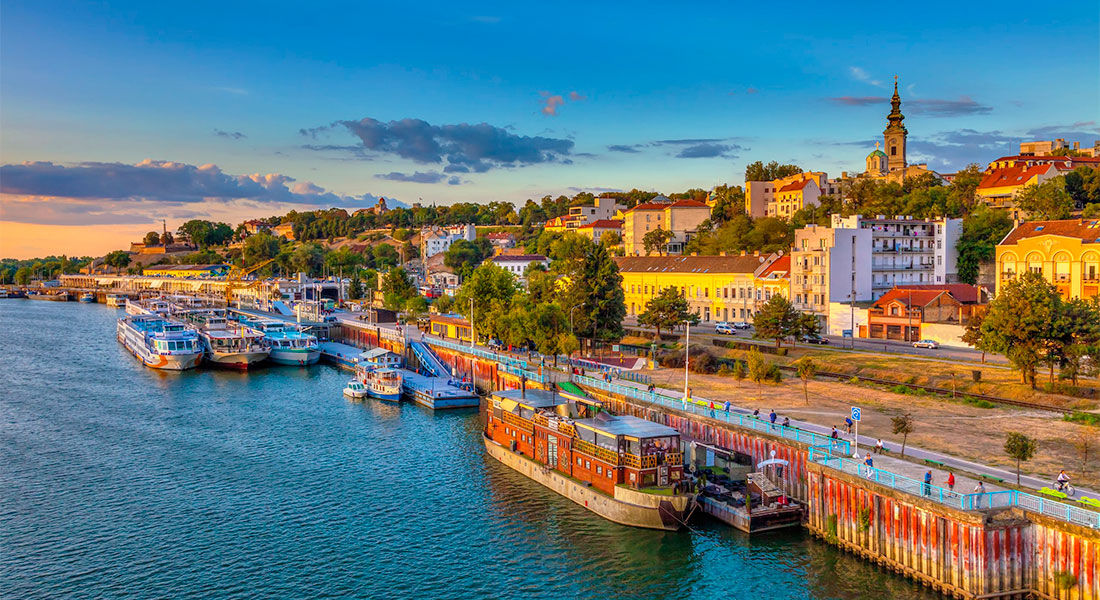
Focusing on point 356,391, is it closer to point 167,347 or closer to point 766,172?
point 167,347

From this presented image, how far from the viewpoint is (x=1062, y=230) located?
82.8 metres

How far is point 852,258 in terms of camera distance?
93375 mm

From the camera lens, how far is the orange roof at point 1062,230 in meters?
79.2

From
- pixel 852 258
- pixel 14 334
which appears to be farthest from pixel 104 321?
pixel 852 258

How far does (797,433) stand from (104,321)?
162496 mm

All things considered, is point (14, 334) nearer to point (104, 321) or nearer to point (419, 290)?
point (104, 321)

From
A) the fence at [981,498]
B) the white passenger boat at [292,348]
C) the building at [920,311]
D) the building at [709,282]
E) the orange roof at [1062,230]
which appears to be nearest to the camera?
the fence at [981,498]

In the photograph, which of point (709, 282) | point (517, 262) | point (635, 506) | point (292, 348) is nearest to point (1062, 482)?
point (635, 506)

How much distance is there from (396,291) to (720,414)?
97073 millimetres

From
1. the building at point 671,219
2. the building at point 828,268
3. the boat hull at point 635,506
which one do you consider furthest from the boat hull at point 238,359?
the building at point 671,219

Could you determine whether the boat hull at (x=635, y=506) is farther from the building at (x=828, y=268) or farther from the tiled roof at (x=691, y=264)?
the tiled roof at (x=691, y=264)

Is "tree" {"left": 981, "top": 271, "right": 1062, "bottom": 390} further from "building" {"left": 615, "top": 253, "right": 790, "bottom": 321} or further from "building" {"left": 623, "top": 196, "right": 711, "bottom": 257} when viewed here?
"building" {"left": 623, "top": 196, "right": 711, "bottom": 257}

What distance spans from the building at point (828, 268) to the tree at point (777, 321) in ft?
60.1

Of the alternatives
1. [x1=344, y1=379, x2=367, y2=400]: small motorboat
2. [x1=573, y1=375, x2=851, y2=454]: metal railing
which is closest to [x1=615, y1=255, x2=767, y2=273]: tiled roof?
[x1=573, y1=375, x2=851, y2=454]: metal railing
